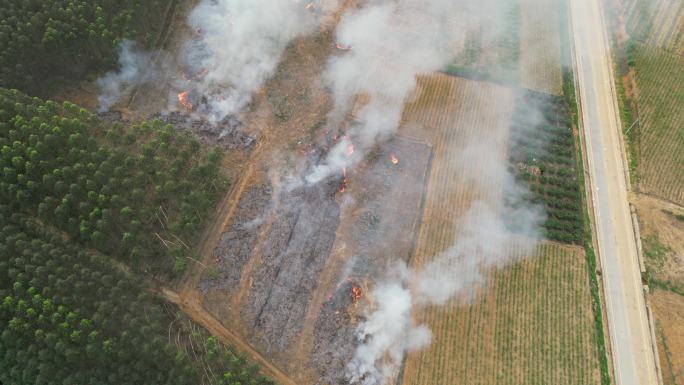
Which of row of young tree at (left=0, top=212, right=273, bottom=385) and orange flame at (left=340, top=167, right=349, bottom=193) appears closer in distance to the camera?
row of young tree at (left=0, top=212, right=273, bottom=385)

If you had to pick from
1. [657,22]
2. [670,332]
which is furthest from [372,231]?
[657,22]

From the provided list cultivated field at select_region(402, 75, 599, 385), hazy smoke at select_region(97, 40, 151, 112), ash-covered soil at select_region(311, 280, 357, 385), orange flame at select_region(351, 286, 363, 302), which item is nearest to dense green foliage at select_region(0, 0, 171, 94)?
hazy smoke at select_region(97, 40, 151, 112)

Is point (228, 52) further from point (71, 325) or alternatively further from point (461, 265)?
point (461, 265)

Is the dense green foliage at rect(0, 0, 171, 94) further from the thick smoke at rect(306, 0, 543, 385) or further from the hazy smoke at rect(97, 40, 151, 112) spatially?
Result: the thick smoke at rect(306, 0, 543, 385)

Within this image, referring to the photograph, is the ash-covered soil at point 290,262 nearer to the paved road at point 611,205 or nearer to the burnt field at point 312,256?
the burnt field at point 312,256

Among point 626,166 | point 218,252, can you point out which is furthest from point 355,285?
point 626,166

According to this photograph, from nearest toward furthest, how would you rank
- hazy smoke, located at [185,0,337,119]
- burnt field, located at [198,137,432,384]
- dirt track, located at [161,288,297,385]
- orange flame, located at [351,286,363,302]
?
1. dirt track, located at [161,288,297,385]
2. burnt field, located at [198,137,432,384]
3. orange flame, located at [351,286,363,302]
4. hazy smoke, located at [185,0,337,119]
